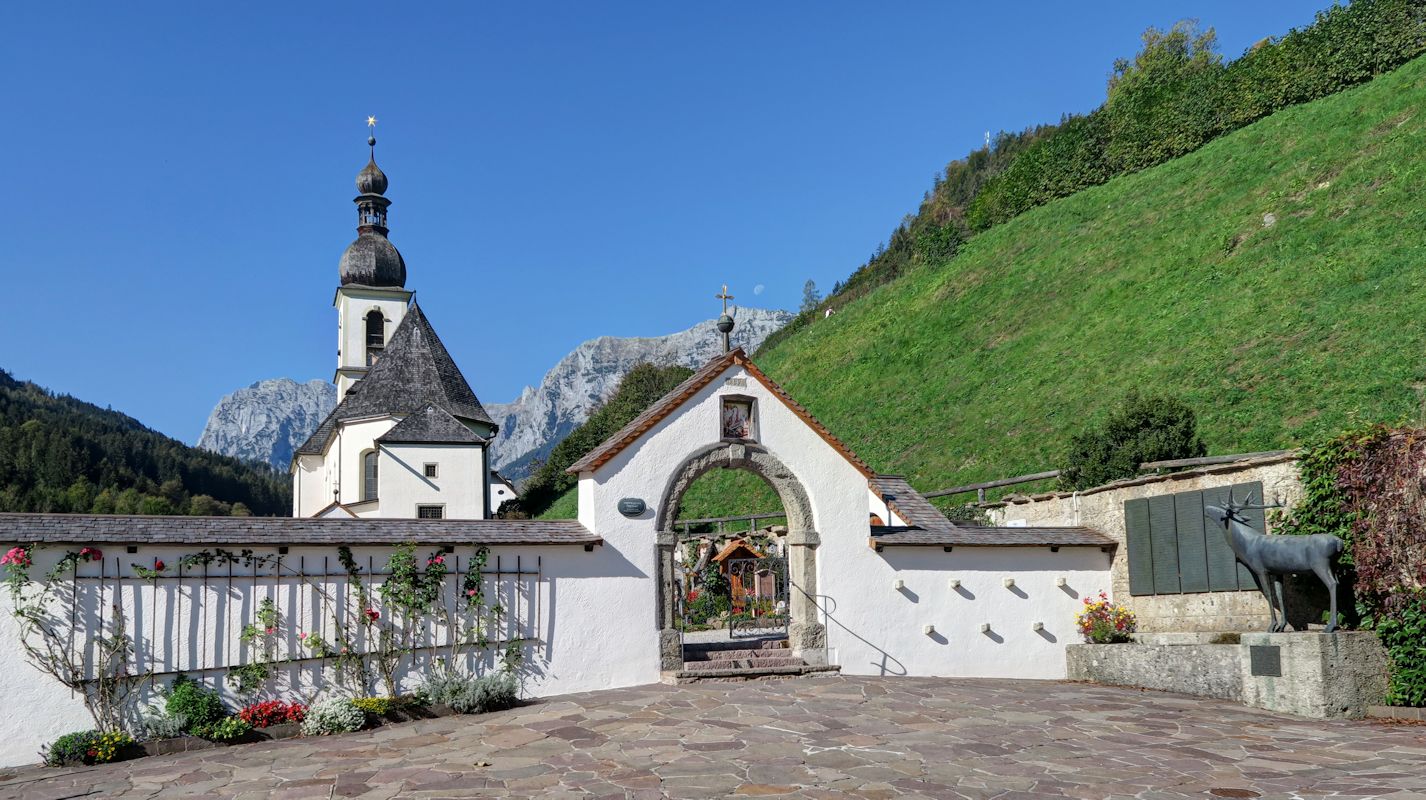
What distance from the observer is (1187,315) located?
A: 31500mm

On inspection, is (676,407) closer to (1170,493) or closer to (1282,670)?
(1170,493)

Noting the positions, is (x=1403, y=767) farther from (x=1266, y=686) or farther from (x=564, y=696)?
(x=564, y=696)

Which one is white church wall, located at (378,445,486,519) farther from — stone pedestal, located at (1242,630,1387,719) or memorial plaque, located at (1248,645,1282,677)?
stone pedestal, located at (1242,630,1387,719)

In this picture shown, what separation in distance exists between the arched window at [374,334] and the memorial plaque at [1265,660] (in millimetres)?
46219

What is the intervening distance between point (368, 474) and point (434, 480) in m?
5.48

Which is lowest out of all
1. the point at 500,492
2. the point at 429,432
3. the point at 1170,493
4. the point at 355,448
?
the point at 1170,493

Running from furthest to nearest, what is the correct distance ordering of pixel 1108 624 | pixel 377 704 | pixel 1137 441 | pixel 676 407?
pixel 1137 441, pixel 1108 624, pixel 676 407, pixel 377 704

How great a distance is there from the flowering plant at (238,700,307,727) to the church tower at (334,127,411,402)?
4133 centimetres

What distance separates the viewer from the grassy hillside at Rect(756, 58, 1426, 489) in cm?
2433

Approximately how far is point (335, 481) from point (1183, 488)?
3485cm

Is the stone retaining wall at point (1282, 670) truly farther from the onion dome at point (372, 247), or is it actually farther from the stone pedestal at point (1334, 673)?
the onion dome at point (372, 247)

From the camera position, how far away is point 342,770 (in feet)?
32.8

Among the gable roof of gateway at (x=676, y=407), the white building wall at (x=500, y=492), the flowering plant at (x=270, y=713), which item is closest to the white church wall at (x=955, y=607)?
the gable roof of gateway at (x=676, y=407)

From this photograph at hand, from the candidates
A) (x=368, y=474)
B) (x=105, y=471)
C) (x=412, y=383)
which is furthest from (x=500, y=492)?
(x=105, y=471)
